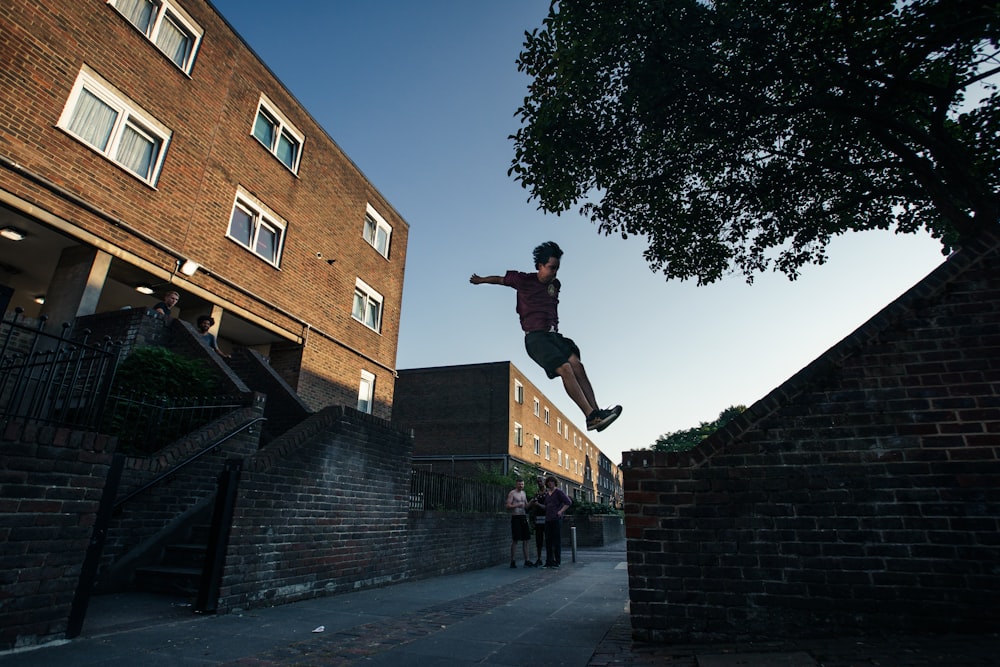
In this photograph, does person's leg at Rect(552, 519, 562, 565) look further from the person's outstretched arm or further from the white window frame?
the white window frame

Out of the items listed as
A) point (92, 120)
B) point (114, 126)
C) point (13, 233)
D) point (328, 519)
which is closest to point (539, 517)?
point (328, 519)

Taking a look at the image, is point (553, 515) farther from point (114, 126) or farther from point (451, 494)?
point (114, 126)

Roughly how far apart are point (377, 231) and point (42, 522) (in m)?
15.6

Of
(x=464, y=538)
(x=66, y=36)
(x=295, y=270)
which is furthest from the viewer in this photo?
(x=295, y=270)

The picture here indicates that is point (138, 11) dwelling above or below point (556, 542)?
above

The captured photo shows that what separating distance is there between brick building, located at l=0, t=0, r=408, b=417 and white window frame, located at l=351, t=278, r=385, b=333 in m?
0.07

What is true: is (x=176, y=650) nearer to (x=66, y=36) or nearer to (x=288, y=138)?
(x=66, y=36)

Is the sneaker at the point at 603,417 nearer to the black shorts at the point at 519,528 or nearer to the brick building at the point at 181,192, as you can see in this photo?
the black shorts at the point at 519,528

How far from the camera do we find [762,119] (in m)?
6.71

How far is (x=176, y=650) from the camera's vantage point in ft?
11.6

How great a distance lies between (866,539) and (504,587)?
5.38 meters

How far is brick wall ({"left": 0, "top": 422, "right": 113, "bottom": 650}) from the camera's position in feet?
10.9

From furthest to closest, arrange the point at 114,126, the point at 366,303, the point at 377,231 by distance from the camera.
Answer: the point at 377,231
the point at 366,303
the point at 114,126

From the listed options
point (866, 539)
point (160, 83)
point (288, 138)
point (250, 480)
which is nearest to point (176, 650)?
point (250, 480)
